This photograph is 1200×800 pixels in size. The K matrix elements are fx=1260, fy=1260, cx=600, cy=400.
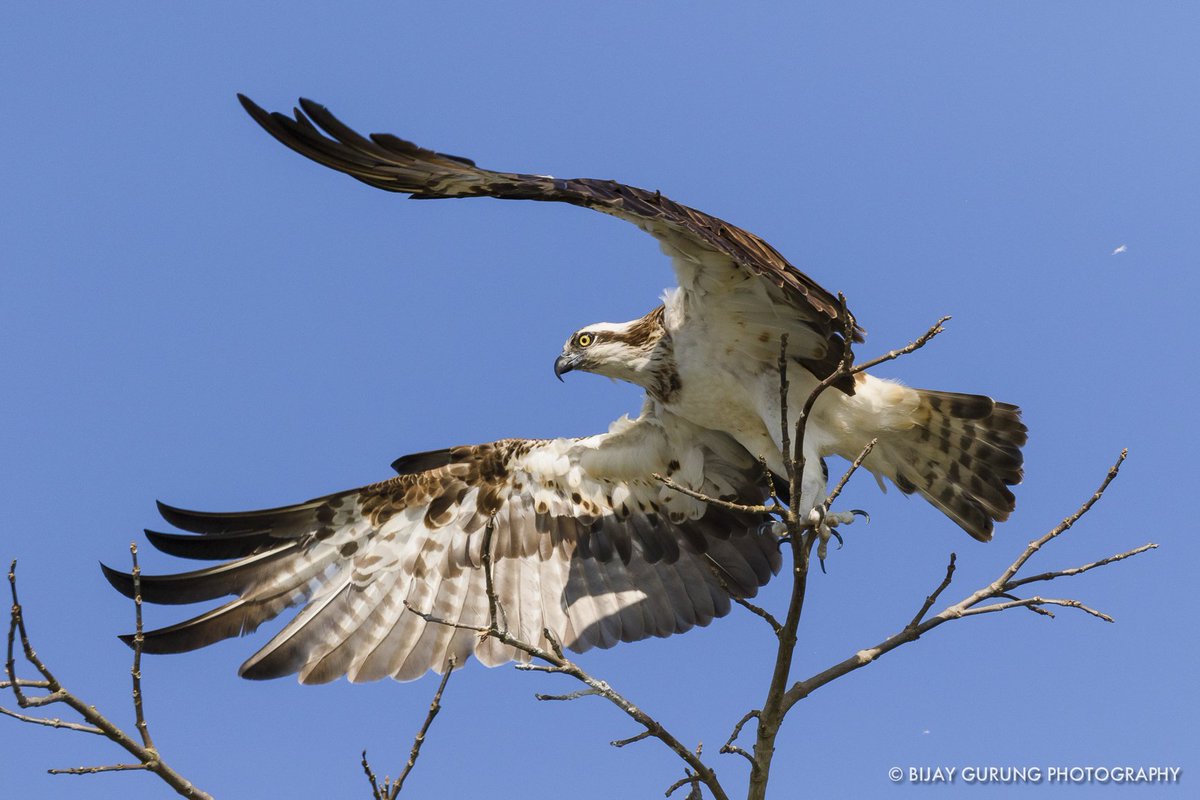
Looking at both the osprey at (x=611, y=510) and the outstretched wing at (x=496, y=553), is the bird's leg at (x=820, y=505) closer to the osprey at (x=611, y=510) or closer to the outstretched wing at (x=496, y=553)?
the osprey at (x=611, y=510)

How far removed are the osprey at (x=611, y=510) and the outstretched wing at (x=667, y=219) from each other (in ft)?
0.07

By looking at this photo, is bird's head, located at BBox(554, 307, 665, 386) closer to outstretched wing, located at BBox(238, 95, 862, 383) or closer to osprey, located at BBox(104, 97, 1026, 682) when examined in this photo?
osprey, located at BBox(104, 97, 1026, 682)

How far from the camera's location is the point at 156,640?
7.17 m

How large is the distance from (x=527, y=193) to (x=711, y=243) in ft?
2.77

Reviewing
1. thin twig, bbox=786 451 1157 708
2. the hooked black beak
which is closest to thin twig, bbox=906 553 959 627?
thin twig, bbox=786 451 1157 708

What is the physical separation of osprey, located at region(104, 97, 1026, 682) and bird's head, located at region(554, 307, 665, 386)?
0.04ft

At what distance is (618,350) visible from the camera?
7.23 metres

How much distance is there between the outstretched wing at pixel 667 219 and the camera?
18.2ft

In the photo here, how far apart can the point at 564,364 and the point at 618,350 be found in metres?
0.45

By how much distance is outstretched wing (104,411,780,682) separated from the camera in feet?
25.2

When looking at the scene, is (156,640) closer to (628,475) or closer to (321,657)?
(321,657)

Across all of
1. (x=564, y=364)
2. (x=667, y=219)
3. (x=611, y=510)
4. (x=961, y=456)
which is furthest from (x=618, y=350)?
(x=961, y=456)

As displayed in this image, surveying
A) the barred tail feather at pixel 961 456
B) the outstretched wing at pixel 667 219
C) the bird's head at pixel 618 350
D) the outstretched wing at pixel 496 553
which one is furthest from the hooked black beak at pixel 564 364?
the barred tail feather at pixel 961 456

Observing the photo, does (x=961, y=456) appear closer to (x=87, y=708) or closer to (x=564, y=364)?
(x=564, y=364)
